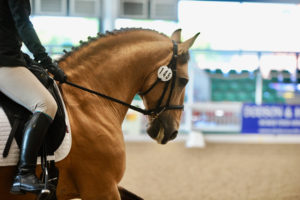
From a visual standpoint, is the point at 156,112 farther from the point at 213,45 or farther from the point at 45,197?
the point at 213,45

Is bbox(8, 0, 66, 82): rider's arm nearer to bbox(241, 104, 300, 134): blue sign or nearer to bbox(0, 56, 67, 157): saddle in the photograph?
bbox(0, 56, 67, 157): saddle

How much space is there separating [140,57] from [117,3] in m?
6.52

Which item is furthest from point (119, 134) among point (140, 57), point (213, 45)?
point (213, 45)

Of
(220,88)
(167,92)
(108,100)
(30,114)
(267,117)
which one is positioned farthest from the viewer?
(220,88)

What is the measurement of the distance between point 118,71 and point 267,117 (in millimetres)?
6646

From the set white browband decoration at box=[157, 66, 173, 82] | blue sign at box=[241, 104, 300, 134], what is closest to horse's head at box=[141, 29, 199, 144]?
white browband decoration at box=[157, 66, 173, 82]

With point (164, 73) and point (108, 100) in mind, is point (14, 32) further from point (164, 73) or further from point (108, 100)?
point (164, 73)

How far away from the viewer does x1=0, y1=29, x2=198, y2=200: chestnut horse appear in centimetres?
230

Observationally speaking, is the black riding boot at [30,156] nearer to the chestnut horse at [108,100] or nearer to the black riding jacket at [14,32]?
the chestnut horse at [108,100]

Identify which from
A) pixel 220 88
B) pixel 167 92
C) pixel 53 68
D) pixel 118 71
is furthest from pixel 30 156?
pixel 220 88

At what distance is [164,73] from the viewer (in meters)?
2.63

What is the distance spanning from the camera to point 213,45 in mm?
9750

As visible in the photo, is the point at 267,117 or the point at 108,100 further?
the point at 267,117

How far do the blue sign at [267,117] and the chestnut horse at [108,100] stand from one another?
6.06 m
